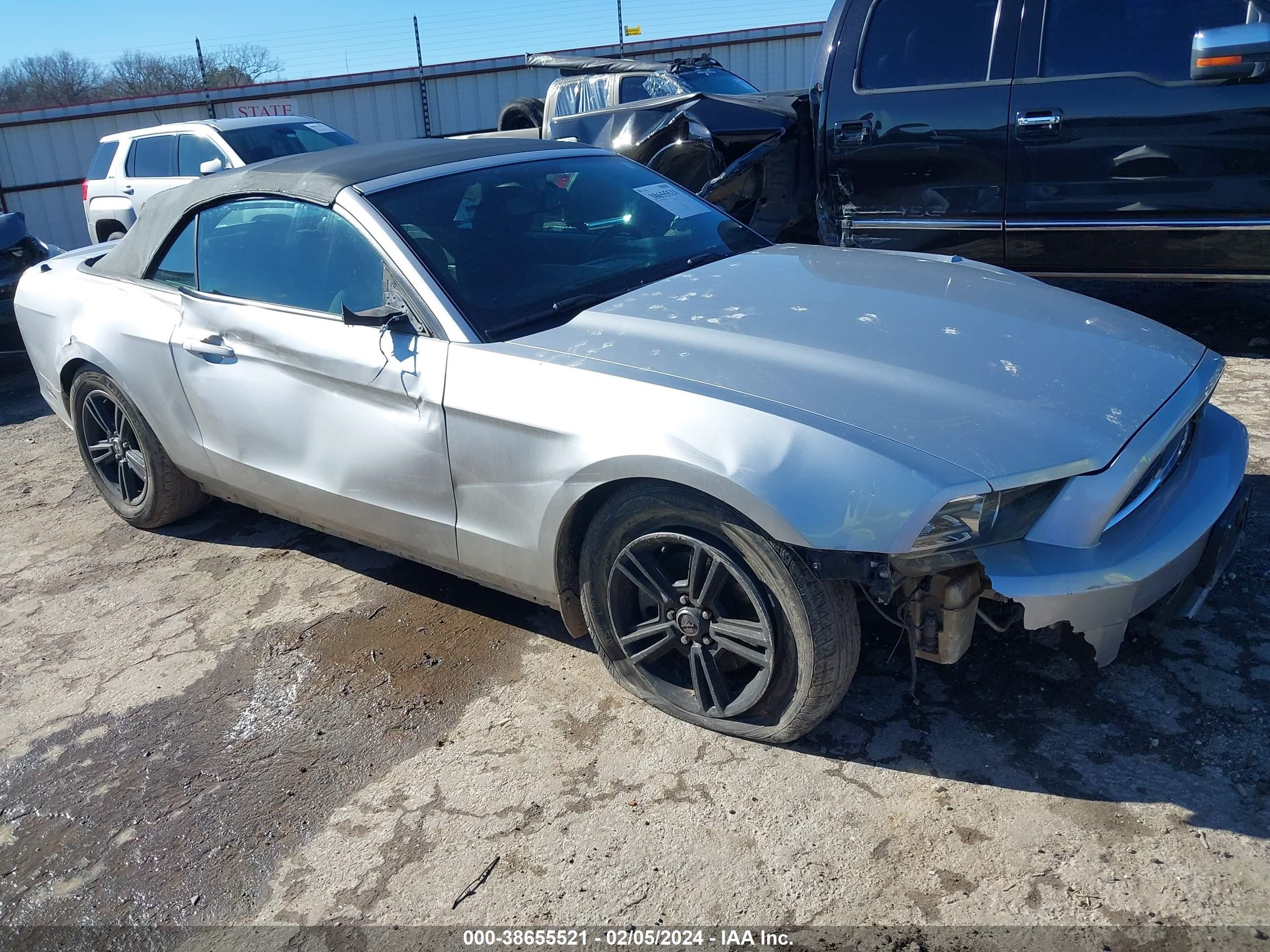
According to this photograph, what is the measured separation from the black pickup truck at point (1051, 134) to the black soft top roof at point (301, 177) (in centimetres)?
223

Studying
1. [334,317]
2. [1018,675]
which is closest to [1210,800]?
[1018,675]

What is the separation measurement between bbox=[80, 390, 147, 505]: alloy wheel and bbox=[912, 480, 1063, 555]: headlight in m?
3.40

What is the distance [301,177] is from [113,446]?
5.82 ft

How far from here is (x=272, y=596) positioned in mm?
3918

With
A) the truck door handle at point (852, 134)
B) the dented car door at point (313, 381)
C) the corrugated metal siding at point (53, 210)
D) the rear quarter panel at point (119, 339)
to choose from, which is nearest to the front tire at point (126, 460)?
the rear quarter panel at point (119, 339)

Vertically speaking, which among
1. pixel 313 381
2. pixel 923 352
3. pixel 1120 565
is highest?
pixel 923 352

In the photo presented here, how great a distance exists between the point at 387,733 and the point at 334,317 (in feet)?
4.41

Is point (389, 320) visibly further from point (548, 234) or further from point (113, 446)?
point (113, 446)

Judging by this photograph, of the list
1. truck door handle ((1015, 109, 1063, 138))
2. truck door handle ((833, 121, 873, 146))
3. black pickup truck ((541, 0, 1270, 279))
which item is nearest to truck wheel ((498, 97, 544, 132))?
black pickup truck ((541, 0, 1270, 279))

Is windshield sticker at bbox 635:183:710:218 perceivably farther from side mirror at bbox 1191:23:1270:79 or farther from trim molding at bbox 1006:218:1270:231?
side mirror at bbox 1191:23:1270:79

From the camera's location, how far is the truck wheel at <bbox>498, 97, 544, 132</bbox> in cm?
1474

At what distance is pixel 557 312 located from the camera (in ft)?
10.3

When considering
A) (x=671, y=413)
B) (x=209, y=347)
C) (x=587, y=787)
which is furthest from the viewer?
(x=209, y=347)

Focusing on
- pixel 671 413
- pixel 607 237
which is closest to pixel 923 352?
pixel 671 413
